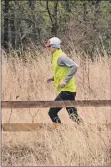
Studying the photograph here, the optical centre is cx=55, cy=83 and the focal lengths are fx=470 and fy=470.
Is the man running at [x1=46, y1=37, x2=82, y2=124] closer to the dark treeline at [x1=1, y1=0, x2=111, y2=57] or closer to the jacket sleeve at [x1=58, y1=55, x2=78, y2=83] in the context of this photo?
the jacket sleeve at [x1=58, y1=55, x2=78, y2=83]

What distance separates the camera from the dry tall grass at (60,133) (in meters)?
5.58

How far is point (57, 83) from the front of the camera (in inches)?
273

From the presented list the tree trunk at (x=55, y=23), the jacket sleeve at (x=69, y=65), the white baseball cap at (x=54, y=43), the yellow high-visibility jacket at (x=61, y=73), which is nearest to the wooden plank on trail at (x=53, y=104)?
the jacket sleeve at (x=69, y=65)

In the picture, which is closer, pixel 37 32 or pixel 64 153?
pixel 64 153

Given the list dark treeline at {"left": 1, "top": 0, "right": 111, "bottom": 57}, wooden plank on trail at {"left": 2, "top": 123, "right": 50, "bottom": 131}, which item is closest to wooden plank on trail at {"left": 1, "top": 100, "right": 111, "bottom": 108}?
wooden plank on trail at {"left": 2, "top": 123, "right": 50, "bottom": 131}

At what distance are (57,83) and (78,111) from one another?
0.62m

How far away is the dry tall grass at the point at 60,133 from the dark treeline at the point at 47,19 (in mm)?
7013

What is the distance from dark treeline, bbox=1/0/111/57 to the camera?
17.3 m

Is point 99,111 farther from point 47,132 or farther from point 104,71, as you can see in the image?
point 104,71

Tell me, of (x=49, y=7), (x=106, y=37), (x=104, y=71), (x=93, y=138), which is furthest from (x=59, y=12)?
(x=93, y=138)

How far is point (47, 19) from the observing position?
849 inches

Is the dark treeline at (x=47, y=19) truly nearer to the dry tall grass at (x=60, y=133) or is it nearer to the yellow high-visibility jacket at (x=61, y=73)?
the dry tall grass at (x=60, y=133)

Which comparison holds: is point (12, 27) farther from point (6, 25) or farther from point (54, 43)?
point (54, 43)

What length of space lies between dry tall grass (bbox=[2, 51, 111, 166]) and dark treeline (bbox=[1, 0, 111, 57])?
7.01 m
